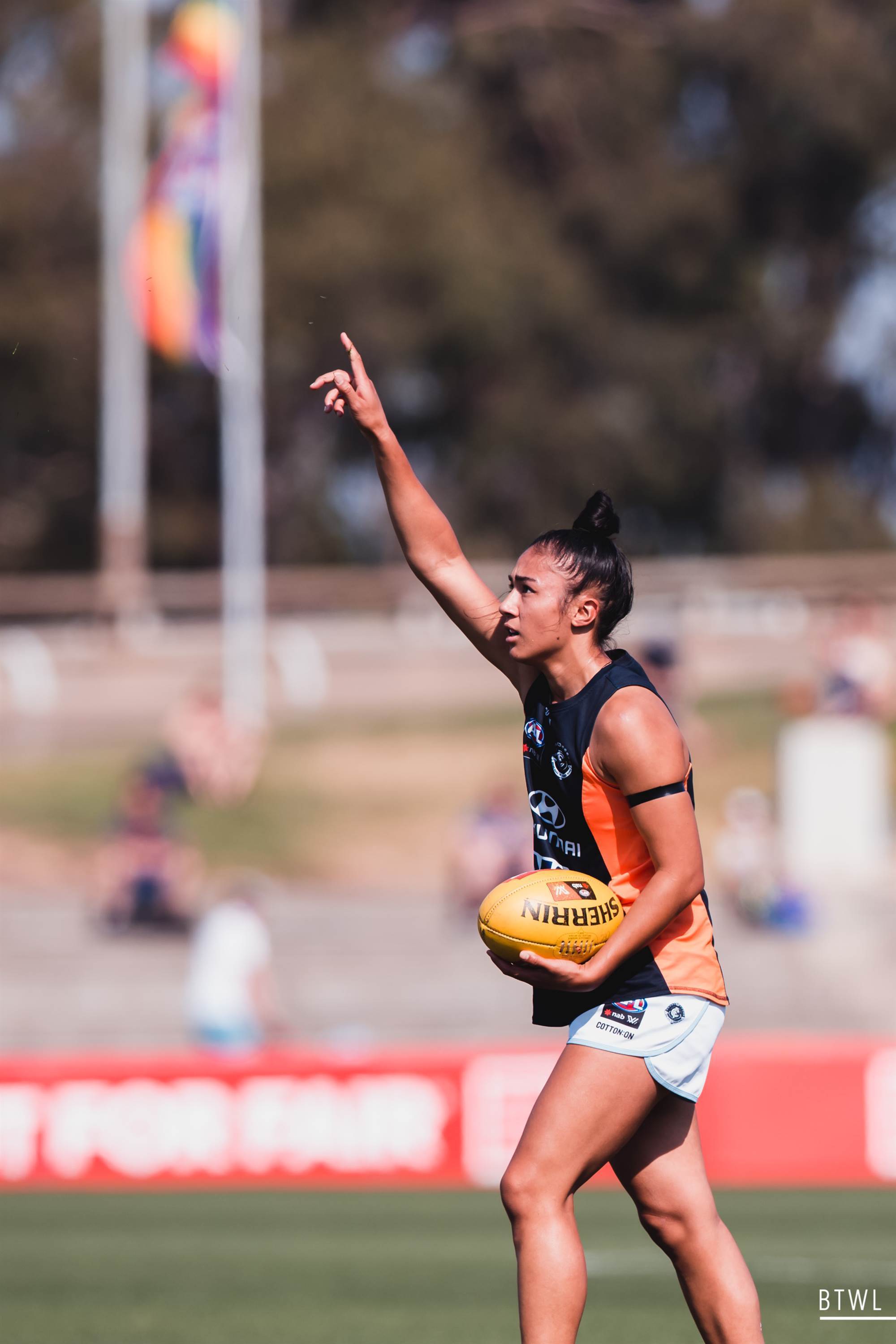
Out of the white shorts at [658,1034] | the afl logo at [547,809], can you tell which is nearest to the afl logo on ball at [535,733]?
the afl logo at [547,809]

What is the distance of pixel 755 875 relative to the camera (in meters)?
20.0

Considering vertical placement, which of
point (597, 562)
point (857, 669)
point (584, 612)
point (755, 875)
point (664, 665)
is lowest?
point (584, 612)

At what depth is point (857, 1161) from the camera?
1154cm

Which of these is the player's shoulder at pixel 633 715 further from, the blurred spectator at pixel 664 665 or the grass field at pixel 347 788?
the grass field at pixel 347 788

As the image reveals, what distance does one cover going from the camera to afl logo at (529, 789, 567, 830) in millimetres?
4520

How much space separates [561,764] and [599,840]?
0.67 feet

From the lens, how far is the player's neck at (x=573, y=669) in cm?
450

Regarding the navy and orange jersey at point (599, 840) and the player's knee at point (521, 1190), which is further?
the navy and orange jersey at point (599, 840)

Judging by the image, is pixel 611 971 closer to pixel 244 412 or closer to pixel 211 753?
pixel 211 753

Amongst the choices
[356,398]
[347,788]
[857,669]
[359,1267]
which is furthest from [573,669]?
[347,788]

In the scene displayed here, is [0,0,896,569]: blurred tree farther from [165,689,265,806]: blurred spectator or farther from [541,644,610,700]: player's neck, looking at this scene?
[541,644,610,700]: player's neck

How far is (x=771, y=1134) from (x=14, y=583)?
2078 cm

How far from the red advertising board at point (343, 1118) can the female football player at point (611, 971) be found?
7147 mm

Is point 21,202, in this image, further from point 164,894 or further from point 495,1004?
point 495,1004
